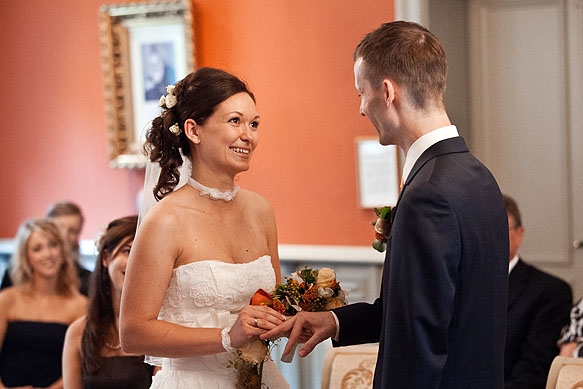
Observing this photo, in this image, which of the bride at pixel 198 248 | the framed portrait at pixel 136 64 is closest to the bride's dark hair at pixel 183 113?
the bride at pixel 198 248

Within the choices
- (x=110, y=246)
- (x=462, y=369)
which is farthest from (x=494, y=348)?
(x=110, y=246)

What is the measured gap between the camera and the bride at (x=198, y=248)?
282 cm

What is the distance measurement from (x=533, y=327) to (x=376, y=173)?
1368mm

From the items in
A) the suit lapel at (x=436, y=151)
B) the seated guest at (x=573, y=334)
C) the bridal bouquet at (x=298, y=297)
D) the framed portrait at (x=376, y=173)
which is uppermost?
the suit lapel at (x=436, y=151)

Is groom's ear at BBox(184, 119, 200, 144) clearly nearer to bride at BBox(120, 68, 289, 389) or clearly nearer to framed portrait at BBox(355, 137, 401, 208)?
bride at BBox(120, 68, 289, 389)

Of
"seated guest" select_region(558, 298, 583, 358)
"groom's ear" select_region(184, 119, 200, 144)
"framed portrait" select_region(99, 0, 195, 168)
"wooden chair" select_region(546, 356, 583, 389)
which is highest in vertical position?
"framed portrait" select_region(99, 0, 195, 168)

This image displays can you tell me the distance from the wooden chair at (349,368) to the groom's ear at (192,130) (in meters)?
1.03

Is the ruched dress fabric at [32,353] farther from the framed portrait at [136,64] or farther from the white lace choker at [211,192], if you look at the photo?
the white lace choker at [211,192]

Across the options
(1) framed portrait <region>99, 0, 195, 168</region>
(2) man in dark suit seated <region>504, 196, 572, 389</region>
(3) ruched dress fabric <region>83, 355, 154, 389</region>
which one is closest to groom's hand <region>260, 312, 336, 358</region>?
(3) ruched dress fabric <region>83, 355, 154, 389</region>

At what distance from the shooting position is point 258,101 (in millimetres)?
5574

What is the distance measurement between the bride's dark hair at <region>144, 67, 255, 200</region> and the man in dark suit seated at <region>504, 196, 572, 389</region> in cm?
190

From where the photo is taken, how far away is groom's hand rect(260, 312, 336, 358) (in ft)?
8.83

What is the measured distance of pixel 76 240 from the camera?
5.93 meters

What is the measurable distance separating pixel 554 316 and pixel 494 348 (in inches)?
83.1
